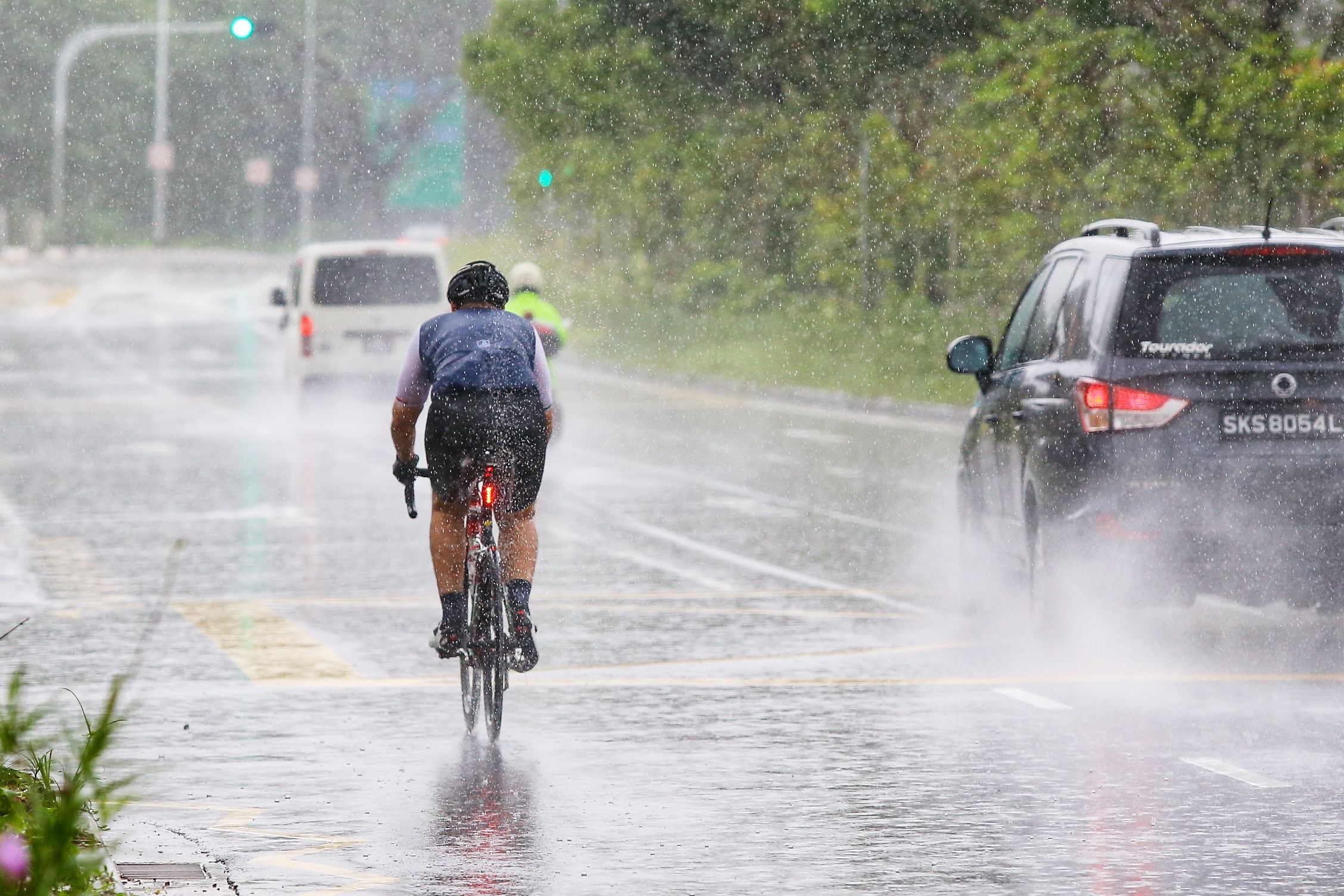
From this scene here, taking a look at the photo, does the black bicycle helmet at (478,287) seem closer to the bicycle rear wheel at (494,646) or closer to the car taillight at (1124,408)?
the bicycle rear wheel at (494,646)

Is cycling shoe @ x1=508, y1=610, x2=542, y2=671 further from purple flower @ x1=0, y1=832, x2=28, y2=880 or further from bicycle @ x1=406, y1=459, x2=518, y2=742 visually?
purple flower @ x1=0, y1=832, x2=28, y2=880

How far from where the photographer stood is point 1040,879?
7.42m

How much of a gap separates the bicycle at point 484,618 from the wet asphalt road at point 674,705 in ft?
0.56

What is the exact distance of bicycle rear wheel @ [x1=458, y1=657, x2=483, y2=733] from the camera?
10094mm

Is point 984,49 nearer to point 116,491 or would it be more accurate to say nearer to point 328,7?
point 116,491

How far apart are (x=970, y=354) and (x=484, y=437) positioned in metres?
3.46

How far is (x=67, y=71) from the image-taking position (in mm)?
107500

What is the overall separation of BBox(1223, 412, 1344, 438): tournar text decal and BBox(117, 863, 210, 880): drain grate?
5.48 meters

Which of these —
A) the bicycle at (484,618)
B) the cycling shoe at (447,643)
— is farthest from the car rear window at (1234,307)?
the cycling shoe at (447,643)

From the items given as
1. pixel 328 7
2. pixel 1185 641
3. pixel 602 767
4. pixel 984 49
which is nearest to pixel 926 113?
pixel 984 49

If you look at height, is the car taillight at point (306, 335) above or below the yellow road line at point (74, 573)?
above

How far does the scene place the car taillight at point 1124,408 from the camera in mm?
11602

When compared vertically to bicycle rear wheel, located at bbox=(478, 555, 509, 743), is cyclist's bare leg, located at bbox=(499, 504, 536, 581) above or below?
above

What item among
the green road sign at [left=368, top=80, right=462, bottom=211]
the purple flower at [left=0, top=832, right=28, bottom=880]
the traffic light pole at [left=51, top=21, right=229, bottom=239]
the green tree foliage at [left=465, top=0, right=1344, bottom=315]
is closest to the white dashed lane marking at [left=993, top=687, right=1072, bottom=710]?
the purple flower at [left=0, top=832, right=28, bottom=880]
